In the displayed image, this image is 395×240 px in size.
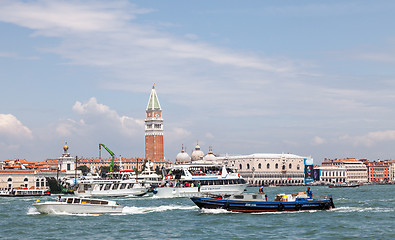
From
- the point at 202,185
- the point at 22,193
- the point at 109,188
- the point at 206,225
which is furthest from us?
the point at 22,193

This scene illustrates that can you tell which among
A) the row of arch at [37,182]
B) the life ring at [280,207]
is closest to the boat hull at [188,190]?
the life ring at [280,207]

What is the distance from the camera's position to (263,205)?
49188 mm

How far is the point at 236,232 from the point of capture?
39.0 metres

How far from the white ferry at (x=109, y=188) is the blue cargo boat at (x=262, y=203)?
4203 cm

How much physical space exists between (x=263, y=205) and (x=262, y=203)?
0.21 m

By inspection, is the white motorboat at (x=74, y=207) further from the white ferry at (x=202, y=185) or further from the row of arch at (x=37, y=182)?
the row of arch at (x=37, y=182)

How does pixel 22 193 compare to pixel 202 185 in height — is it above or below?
below

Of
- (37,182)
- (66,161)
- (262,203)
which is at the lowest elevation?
(262,203)

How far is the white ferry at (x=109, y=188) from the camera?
9081 centimetres

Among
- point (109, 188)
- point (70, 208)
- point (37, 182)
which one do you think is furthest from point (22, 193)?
point (70, 208)

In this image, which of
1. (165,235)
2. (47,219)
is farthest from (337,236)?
(47,219)

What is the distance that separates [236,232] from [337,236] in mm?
6197

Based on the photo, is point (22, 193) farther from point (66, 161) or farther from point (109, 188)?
point (66, 161)

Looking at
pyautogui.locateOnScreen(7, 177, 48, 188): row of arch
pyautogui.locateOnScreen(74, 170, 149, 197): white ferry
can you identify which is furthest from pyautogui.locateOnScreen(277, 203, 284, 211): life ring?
pyautogui.locateOnScreen(7, 177, 48, 188): row of arch
